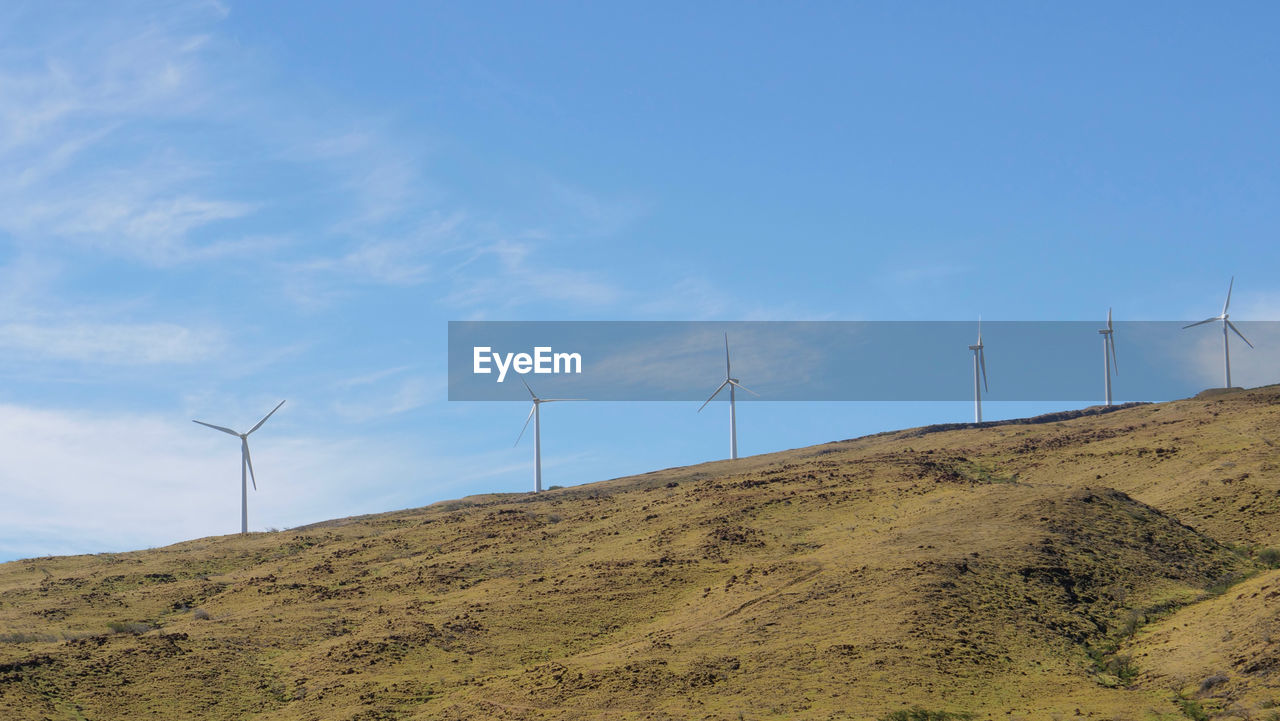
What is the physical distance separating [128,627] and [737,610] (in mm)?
29183

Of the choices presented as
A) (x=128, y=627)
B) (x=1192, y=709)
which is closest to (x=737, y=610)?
(x=1192, y=709)

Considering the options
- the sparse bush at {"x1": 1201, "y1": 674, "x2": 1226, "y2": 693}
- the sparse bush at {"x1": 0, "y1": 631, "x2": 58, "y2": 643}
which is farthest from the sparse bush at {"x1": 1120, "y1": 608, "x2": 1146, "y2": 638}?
the sparse bush at {"x1": 0, "y1": 631, "x2": 58, "y2": 643}

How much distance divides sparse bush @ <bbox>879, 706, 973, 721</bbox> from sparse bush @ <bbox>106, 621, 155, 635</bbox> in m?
35.4

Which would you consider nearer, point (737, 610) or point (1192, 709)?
point (1192, 709)

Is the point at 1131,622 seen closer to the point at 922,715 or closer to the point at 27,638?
the point at 922,715

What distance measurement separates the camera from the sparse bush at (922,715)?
1457 inches

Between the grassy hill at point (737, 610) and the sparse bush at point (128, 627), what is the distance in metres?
0.31

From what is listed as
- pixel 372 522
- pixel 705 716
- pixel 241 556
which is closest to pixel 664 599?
pixel 705 716

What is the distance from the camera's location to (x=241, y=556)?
78688 millimetres

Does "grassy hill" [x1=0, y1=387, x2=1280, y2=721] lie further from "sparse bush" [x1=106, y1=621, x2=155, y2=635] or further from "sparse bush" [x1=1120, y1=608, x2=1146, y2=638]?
"sparse bush" [x1=106, y1=621, x2=155, y2=635]

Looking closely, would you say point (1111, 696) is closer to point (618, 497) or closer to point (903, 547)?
point (903, 547)

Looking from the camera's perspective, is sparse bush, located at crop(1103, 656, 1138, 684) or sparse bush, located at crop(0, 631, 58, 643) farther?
sparse bush, located at crop(0, 631, 58, 643)

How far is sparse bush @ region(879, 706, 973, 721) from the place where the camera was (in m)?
37.0

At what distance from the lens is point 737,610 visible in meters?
48.7
